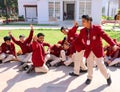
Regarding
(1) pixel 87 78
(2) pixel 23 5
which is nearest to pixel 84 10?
(2) pixel 23 5

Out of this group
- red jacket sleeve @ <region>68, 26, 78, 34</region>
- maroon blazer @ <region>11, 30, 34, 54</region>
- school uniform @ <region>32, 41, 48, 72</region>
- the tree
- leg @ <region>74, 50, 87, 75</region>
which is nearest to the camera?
leg @ <region>74, 50, 87, 75</region>

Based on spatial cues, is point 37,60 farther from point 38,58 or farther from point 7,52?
point 7,52

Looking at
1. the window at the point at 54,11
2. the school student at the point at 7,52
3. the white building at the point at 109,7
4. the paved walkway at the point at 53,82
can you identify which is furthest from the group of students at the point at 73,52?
the white building at the point at 109,7

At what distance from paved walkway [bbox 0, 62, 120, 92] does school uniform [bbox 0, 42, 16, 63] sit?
31.4 inches

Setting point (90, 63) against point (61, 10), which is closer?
point (90, 63)

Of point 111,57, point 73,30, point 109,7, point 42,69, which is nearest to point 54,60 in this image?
point 42,69

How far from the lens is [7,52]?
8328 millimetres

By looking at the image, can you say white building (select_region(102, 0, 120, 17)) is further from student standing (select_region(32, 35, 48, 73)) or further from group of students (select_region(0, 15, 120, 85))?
student standing (select_region(32, 35, 48, 73))

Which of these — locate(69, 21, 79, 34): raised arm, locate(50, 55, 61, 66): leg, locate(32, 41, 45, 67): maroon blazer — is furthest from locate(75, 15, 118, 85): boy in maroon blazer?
locate(50, 55, 61, 66): leg

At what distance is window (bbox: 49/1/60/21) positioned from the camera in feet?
92.3

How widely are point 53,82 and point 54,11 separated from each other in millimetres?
22287

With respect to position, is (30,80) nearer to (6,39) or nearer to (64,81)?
(64,81)

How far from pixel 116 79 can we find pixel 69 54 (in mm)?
1841

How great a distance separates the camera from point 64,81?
638 centimetres
